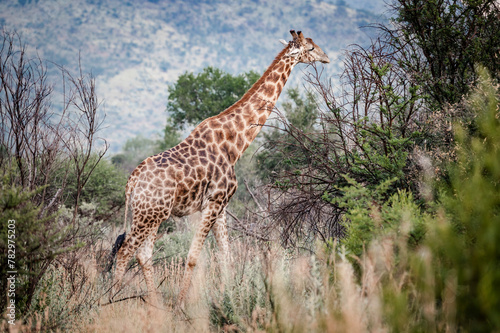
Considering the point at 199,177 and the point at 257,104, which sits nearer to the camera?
the point at 199,177

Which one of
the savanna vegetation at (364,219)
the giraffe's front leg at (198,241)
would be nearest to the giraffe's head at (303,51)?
the savanna vegetation at (364,219)

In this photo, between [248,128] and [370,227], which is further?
[248,128]

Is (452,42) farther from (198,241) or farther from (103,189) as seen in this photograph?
(103,189)

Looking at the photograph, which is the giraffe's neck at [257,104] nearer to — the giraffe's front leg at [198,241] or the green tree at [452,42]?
the giraffe's front leg at [198,241]

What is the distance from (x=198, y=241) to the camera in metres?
4.77

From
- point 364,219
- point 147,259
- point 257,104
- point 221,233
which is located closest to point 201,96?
point 257,104

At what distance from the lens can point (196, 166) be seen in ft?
16.3

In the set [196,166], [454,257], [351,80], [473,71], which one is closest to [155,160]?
[196,166]

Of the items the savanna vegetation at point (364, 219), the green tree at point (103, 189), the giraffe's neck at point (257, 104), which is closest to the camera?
the savanna vegetation at point (364, 219)

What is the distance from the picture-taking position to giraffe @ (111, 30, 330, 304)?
15.4ft

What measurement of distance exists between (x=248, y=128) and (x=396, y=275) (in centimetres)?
320

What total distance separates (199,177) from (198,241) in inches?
33.4

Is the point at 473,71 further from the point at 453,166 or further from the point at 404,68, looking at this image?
the point at 453,166

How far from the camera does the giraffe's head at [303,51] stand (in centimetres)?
569
